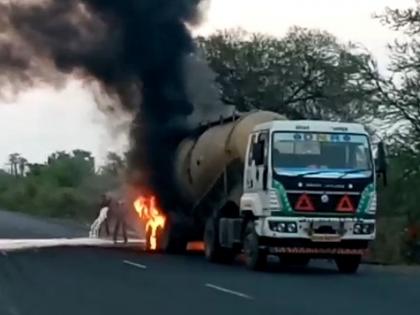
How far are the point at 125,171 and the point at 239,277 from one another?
13.8 meters

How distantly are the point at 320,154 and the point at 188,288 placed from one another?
19.5ft

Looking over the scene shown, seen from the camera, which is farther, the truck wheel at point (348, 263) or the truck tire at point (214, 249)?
the truck tire at point (214, 249)

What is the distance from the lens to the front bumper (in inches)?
1063

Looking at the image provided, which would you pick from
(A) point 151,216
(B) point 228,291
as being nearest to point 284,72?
(A) point 151,216

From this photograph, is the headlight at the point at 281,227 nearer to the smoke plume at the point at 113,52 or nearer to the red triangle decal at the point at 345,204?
the red triangle decal at the point at 345,204

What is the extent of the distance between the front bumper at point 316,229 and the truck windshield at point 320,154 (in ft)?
3.23

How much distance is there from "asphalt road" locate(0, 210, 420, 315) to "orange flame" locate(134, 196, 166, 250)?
3.98 meters

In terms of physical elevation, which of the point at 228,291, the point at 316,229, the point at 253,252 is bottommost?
the point at 228,291

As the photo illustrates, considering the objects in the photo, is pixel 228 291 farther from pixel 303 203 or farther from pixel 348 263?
pixel 348 263

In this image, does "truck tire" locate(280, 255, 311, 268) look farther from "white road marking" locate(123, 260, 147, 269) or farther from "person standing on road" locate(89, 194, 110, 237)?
"person standing on road" locate(89, 194, 110, 237)

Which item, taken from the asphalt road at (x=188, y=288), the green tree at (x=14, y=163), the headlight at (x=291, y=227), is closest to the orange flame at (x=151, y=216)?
the asphalt road at (x=188, y=288)

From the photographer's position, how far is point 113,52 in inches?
1555

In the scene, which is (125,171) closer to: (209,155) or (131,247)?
(131,247)

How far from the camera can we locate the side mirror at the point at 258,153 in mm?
27516
